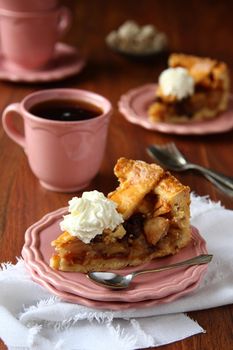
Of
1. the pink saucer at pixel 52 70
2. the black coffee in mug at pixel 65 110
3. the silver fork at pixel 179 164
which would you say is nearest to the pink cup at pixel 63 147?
the black coffee in mug at pixel 65 110

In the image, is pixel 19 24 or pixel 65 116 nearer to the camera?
pixel 65 116

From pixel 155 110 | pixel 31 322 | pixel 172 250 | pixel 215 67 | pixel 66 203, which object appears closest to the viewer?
pixel 31 322

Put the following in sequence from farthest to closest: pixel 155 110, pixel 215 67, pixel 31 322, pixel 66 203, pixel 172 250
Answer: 1. pixel 215 67
2. pixel 155 110
3. pixel 66 203
4. pixel 172 250
5. pixel 31 322

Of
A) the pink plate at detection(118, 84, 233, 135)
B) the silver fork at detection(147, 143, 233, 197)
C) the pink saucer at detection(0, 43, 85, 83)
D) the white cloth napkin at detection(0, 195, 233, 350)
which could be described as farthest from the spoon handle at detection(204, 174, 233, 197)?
the pink saucer at detection(0, 43, 85, 83)

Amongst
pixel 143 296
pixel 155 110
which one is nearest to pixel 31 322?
pixel 143 296

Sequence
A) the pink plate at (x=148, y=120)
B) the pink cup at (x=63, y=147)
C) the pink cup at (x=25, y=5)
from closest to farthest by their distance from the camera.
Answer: the pink cup at (x=63, y=147) → the pink plate at (x=148, y=120) → the pink cup at (x=25, y=5)

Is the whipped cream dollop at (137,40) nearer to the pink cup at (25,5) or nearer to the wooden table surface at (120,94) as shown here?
the wooden table surface at (120,94)

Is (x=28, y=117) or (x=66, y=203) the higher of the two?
(x=28, y=117)

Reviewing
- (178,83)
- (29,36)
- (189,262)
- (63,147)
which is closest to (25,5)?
(29,36)

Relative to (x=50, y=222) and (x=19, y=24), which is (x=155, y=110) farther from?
(x=50, y=222)
